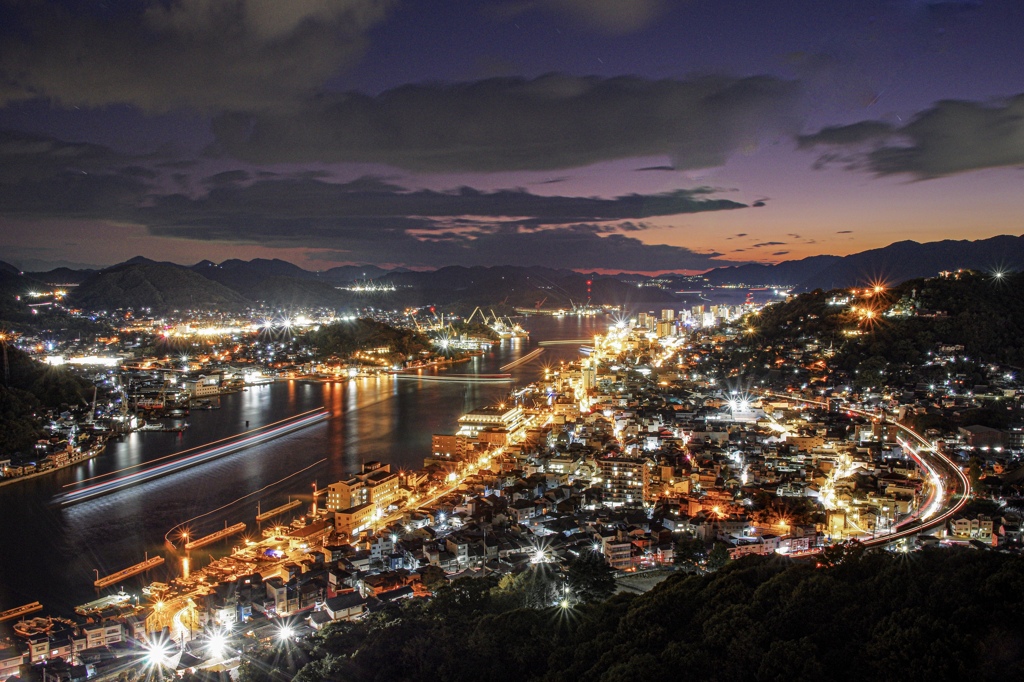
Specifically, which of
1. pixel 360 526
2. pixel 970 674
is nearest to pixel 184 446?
pixel 360 526

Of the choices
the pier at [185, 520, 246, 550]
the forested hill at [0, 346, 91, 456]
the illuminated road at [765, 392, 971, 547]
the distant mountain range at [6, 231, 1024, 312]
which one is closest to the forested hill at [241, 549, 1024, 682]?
the illuminated road at [765, 392, 971, 547]

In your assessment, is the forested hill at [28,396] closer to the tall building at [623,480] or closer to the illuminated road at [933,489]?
the tall building at [623,480]

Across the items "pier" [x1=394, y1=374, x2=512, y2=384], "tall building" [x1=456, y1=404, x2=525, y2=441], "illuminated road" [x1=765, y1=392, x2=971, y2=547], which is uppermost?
"illuminated road" [x1=765, y1=392, x2=971, y2=547]

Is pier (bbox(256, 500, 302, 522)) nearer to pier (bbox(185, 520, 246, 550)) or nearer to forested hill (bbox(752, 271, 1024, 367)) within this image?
pier (bbox(185, 520, 246, 550))

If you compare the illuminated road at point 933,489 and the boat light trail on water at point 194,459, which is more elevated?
the illuminated road at point 933,489

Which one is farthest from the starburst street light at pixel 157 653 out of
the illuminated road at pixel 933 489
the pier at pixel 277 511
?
the illuminated road at pixel 933 489

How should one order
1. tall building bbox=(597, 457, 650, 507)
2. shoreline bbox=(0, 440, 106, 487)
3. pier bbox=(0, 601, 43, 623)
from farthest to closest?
1. shoreline bbox=(0, 440, 106, 487)
2. tall building bbox=(597, 457, 650, 507)
3. pier bbox=(0, 601, 43, 623)

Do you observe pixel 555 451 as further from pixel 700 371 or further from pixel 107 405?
pixel 107 405
